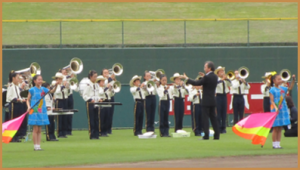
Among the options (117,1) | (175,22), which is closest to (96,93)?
(175,22)

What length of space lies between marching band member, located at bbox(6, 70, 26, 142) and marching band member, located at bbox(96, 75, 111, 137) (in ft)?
7.89

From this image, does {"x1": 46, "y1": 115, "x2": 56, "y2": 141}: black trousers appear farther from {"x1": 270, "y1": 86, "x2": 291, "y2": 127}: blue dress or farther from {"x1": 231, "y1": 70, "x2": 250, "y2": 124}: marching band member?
{"x1": 231, "y1": 70, "x2": 250, "y2": 124}: marching band member

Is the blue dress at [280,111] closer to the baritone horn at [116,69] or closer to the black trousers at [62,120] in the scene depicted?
the black trousers at [62,120]

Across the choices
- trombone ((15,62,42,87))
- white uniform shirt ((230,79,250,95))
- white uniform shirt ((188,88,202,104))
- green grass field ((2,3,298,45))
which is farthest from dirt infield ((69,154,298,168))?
green grass field ((2,3,298,45))

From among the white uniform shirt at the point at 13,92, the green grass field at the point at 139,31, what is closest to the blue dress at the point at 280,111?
the white uniform shirt at the point at 13,92

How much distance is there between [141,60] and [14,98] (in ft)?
25.0

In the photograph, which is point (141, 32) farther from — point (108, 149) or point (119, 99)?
point (108, 149)

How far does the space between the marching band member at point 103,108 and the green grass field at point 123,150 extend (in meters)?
1.86

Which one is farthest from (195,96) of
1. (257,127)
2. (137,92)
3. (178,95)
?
(257,127)

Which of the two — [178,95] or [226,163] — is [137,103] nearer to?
[178,95]

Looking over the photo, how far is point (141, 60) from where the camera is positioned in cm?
2323

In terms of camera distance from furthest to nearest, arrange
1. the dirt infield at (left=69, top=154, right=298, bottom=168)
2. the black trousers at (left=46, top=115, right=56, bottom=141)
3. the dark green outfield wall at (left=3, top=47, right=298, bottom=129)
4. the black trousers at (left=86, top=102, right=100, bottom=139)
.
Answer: the dark green outfield wall at (left=3, top=47, right=298, bottom=129), the black trousers at (left=86, top=102, right=100, bottom=139), the black trousers at (left=46, top=115, right=56, bottom=141), the dirt infield at (left=69, top=154, right=298, bottom=168)

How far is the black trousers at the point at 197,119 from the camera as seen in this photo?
1820 cm

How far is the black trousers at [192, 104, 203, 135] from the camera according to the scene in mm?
18203
